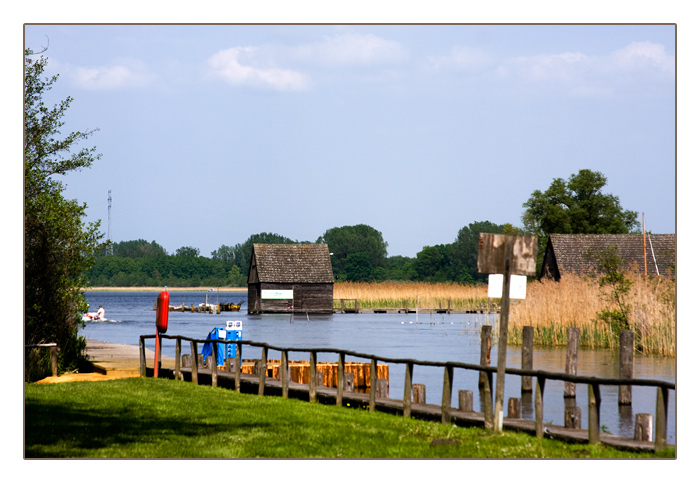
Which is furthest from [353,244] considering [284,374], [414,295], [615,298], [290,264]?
[284,374]

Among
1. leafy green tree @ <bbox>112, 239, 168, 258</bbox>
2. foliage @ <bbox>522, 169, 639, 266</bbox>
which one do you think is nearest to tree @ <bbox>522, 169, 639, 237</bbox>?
foliage @ <bbox>522, 169, 639, 266</bbox>

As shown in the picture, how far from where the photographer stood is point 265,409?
15.8 m

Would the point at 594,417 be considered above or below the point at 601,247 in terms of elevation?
below

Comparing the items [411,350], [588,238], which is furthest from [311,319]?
[411,350]

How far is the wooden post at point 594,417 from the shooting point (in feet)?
39.3

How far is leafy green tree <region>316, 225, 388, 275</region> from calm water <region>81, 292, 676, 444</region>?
84.5 metres

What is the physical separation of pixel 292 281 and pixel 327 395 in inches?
2579

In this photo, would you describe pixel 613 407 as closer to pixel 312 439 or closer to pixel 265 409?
pixel 265 409

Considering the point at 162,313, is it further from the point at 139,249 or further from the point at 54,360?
the point at 139,249

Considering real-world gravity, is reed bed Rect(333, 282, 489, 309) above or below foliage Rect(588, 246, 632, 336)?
A: below

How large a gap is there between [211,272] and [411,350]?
128453 millimetres

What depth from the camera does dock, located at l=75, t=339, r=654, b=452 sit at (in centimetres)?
1234

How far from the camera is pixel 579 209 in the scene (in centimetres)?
8631

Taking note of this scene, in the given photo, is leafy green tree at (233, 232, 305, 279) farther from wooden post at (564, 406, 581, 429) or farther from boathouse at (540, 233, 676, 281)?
wooden post at (564, 406, 581, 429)
